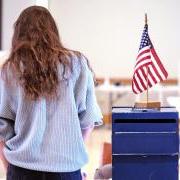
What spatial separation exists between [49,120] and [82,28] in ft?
19.4

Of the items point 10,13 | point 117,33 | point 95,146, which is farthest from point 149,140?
point 117,33

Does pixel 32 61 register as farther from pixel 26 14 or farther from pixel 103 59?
pixel 103 59

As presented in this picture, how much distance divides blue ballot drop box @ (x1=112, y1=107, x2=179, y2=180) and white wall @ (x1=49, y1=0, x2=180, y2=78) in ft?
18.1

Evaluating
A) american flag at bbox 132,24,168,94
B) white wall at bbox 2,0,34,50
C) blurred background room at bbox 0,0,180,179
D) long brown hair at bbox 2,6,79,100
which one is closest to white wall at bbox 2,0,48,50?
white wall at bbox 2,0,34,50

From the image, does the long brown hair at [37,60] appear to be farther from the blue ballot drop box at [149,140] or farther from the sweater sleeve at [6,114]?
the blue ballot drop box at [149,140]

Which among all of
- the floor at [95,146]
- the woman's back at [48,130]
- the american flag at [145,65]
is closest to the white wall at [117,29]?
the floor at [95,146]

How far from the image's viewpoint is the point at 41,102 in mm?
1679

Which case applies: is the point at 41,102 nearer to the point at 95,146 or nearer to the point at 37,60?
the point at 37,60

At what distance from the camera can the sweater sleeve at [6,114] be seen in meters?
1.72

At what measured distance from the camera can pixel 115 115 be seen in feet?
6.45

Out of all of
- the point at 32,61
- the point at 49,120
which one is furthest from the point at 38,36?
the point at 49,120

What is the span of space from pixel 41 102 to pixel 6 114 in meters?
0.17

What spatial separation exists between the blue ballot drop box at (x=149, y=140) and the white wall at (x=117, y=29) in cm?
552

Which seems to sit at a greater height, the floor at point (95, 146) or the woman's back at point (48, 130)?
the woman's back at point (48, 130)
